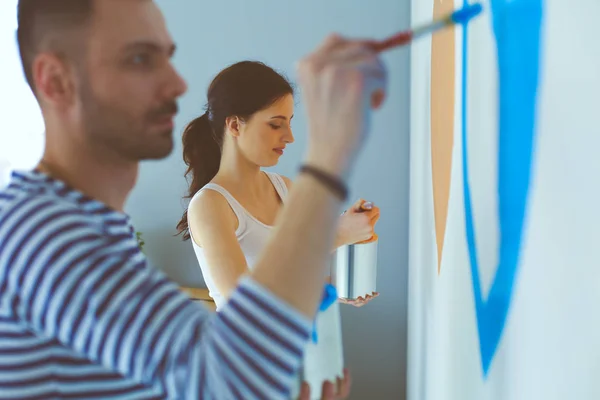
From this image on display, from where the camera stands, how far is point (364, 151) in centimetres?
189

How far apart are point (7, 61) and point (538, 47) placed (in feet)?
6.78

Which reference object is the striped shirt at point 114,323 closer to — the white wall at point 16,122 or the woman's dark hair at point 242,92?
the woman's dark hair at point 242,92

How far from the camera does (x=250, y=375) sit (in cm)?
38

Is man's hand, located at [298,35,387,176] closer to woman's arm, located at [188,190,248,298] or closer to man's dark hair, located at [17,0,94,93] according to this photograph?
man's dark hair, located at [17,0,94,93]

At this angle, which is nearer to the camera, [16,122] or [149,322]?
[149,322]

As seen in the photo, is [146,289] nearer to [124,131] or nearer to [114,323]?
[114,323]

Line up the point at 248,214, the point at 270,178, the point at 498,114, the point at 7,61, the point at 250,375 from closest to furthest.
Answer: the point at 250,375 → the point at 498,114 → the point at 248,214 → the point at 270,178 → the point at 7,61

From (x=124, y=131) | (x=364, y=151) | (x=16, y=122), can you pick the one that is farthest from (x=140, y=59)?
(x=16, y=122)

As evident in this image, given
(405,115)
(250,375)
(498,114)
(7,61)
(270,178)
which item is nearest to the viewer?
(250,375)

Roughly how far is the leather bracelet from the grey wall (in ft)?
4.98

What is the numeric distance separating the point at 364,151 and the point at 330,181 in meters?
1.52

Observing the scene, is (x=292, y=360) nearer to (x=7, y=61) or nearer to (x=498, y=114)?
(x=498, y=114)

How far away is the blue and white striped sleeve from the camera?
38 cm

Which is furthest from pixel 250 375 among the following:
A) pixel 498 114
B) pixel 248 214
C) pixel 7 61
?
pixel 7 61
